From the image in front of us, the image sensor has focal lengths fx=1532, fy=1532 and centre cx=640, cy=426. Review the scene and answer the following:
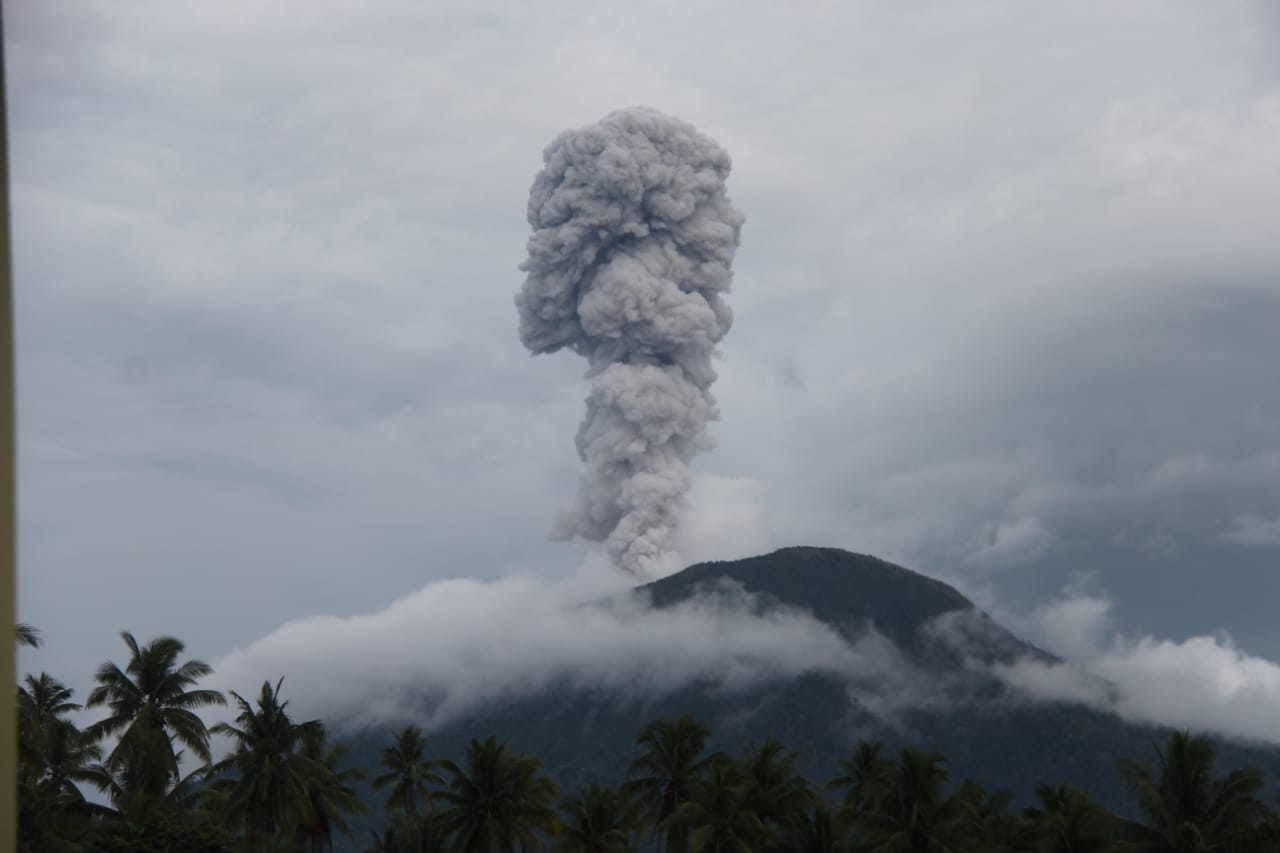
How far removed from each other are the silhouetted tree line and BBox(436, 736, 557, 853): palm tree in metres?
0.07

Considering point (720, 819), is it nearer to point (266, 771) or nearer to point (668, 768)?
Result: point (668, 768)

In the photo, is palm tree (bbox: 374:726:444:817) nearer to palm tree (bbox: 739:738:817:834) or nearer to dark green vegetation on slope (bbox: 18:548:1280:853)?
dark green vegetation on slope (bbox: 18:548:1280:853)

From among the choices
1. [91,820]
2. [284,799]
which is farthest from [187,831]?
[284,799]

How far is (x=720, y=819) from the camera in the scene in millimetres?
56125

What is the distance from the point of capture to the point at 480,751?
59156mm

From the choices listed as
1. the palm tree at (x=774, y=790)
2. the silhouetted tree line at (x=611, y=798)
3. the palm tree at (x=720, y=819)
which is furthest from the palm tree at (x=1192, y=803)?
the palm tree at (x=774, y=790)

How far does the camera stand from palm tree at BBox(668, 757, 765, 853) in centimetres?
5553

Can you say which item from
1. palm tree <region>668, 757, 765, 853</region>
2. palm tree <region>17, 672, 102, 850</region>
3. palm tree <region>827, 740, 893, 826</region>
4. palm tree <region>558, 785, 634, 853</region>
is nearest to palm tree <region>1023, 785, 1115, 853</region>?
palm tree <region>827, 740, 893, 826</region>

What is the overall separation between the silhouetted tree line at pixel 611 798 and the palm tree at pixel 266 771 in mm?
64

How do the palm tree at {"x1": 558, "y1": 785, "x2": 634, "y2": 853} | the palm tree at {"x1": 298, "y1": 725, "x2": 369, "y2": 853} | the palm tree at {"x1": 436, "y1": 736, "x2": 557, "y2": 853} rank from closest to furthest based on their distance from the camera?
the palm tree at {"x1": 436, "y1": 736, "x2": 557, "y2": 853}
the palm tree at {"x1": 558, "y1": 785, "x2": 634, "y2": 853}
the palm tree at {"x1": 298, "y1": 725, "x2": 369, "y2": 853}

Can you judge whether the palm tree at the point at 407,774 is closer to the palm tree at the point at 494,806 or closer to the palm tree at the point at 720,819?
the palm tree at the point at 494,806

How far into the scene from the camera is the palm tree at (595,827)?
192 ft

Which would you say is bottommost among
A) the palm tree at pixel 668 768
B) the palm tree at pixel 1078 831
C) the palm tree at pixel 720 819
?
the palm tree at pixel 1078 831

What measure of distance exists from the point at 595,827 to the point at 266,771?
12717 mm
